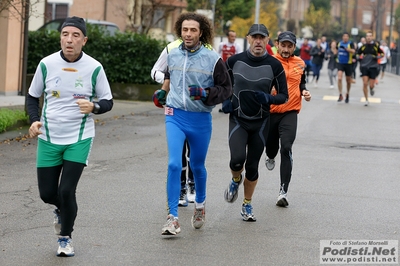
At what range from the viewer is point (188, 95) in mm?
7461

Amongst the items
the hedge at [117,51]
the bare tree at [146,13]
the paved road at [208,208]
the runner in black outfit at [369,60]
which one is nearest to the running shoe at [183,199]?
the paved road at [208,208]

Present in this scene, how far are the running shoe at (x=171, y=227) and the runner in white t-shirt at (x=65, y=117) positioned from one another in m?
0.97

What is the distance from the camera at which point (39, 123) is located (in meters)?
6.40

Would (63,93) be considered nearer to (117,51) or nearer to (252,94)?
(252,94)

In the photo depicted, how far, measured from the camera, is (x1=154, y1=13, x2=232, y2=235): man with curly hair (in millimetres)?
7414

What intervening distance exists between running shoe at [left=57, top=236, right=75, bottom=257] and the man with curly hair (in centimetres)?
98

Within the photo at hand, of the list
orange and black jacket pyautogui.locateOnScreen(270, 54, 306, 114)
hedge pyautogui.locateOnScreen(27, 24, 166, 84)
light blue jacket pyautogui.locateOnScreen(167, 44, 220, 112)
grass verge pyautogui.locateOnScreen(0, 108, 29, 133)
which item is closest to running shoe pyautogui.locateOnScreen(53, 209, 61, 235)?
light blue jacket pyautogui.locateOnScreen(167, 44, 220, 112)

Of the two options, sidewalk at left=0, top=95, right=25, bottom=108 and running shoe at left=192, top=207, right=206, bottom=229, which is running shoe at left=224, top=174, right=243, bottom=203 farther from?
sidewalk at left=0, top=95, right=25, bottom=108

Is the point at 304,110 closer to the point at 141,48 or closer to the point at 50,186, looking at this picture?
the point at 141,48

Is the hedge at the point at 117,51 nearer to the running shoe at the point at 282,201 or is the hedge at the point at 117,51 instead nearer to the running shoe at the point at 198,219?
→ the running shoe at the point at 282,201

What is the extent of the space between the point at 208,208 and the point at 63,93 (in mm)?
2816

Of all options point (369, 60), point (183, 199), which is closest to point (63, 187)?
point (183, 199)

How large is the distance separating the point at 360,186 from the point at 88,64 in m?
5.02

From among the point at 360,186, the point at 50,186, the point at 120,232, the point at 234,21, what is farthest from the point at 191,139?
the point at 234,21
